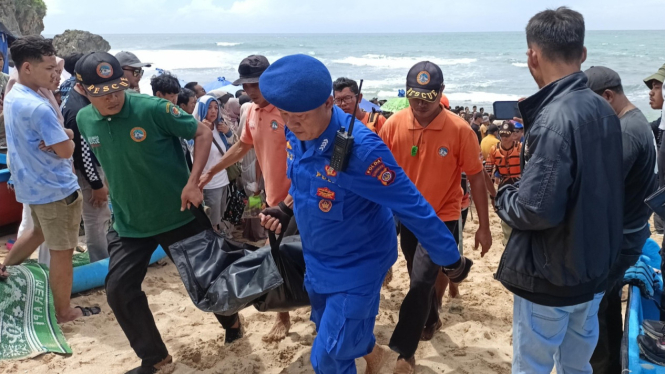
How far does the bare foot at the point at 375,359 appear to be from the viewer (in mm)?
3623

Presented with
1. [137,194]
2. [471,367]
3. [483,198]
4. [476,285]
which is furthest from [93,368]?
[476,285]

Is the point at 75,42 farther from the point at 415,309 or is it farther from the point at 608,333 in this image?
the point at 608,333

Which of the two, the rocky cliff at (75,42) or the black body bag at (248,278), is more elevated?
the black body bag at (248,278)

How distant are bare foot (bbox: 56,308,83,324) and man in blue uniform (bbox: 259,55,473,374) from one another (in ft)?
8.26

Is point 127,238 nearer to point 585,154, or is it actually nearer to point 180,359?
point 180,359

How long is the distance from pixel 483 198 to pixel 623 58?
5744cm

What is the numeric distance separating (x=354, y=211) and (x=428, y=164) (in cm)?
139

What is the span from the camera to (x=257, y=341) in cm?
425

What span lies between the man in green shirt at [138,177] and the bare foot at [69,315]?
116 cm

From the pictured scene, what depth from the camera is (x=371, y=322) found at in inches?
116

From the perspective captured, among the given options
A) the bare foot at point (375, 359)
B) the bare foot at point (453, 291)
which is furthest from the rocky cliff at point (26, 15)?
the bare foot at point (375, 359)

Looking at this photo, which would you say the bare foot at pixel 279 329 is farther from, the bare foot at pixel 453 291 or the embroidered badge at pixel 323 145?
the embroidered badge at pixel 323 145

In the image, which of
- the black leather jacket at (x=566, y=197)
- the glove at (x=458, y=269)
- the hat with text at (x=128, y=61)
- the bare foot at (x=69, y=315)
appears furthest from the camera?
the hat with text at (x=128, y=61)

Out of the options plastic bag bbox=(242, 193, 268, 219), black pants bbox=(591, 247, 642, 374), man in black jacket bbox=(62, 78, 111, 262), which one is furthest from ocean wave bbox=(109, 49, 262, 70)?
black pants bbox=(591, 247, 642, 374)
